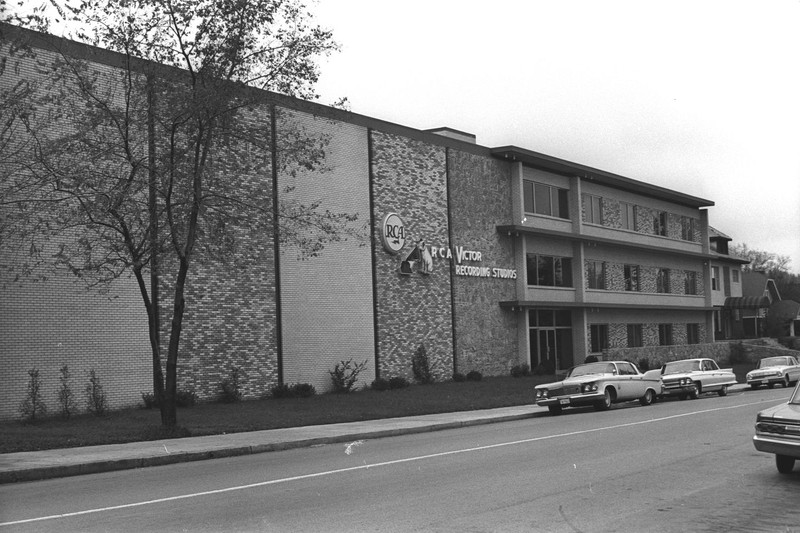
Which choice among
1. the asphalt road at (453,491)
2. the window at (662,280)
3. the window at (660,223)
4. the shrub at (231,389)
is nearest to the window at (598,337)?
the window at (662,280)

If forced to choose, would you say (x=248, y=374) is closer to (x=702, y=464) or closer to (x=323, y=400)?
(x=323, y=400)

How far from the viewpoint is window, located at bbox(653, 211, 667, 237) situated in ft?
190

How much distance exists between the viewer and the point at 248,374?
29.5 m

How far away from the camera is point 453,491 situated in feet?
34.8

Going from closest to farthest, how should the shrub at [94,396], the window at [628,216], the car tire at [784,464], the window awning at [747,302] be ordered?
the car tire at [784,464], the shrub at [94,396], the window at [628,216], the window awning at [747,302]

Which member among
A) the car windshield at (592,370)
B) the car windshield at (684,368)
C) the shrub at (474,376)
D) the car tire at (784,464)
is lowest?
the shrub at (474,376)

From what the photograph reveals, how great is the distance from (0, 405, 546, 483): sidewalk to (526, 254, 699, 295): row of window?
75.3 feet

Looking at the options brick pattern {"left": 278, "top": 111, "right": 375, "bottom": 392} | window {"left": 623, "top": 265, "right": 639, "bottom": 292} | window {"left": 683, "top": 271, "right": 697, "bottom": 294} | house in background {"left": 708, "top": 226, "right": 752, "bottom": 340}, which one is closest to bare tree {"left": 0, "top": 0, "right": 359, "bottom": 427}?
brick pattern {"left": 278, "top": 111, "right": 375, "bottom": 392}

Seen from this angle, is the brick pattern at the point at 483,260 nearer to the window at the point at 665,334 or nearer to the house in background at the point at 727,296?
the window at the point at 665,334

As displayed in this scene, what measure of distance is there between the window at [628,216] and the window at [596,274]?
13.7 feet

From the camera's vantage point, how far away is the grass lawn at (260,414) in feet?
61.0

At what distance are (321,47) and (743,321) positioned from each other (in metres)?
65.4

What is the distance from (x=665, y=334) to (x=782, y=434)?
4930 cm

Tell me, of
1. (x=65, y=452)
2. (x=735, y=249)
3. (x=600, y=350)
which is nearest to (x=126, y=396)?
(x=65, y=452)
